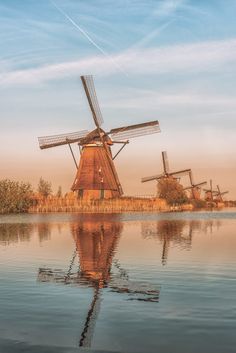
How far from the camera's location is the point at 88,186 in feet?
194

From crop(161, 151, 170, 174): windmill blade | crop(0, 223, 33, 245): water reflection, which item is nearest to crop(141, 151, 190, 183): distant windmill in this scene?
crop(161, 151, 170, 174): windmill blade

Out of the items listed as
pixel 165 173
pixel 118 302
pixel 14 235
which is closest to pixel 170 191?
pixel 165 173

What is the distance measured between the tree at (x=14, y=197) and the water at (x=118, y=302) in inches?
1709

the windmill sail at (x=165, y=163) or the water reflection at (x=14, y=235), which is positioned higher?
the windmill sail at (x=165, y=163)

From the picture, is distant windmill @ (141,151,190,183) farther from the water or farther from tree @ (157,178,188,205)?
the water

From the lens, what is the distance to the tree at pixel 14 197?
6094 cm

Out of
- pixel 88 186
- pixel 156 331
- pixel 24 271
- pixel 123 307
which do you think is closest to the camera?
pixel 156 331

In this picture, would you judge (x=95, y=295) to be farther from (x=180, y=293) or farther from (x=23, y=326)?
(x=23, y=326)

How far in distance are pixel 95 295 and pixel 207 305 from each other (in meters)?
2.14

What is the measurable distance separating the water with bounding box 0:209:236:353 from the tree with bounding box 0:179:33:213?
43408 mm

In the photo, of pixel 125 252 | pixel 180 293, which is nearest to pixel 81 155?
pixel 125 252

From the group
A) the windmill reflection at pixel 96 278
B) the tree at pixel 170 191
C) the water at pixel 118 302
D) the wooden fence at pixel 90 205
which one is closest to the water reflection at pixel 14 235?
the windmill reflection at pixel 96 278

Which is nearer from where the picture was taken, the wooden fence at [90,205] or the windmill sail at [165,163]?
the wooden fence at [90,205]

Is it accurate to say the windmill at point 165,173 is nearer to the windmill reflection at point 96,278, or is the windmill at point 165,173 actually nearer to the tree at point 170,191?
the tree at point 170,191
